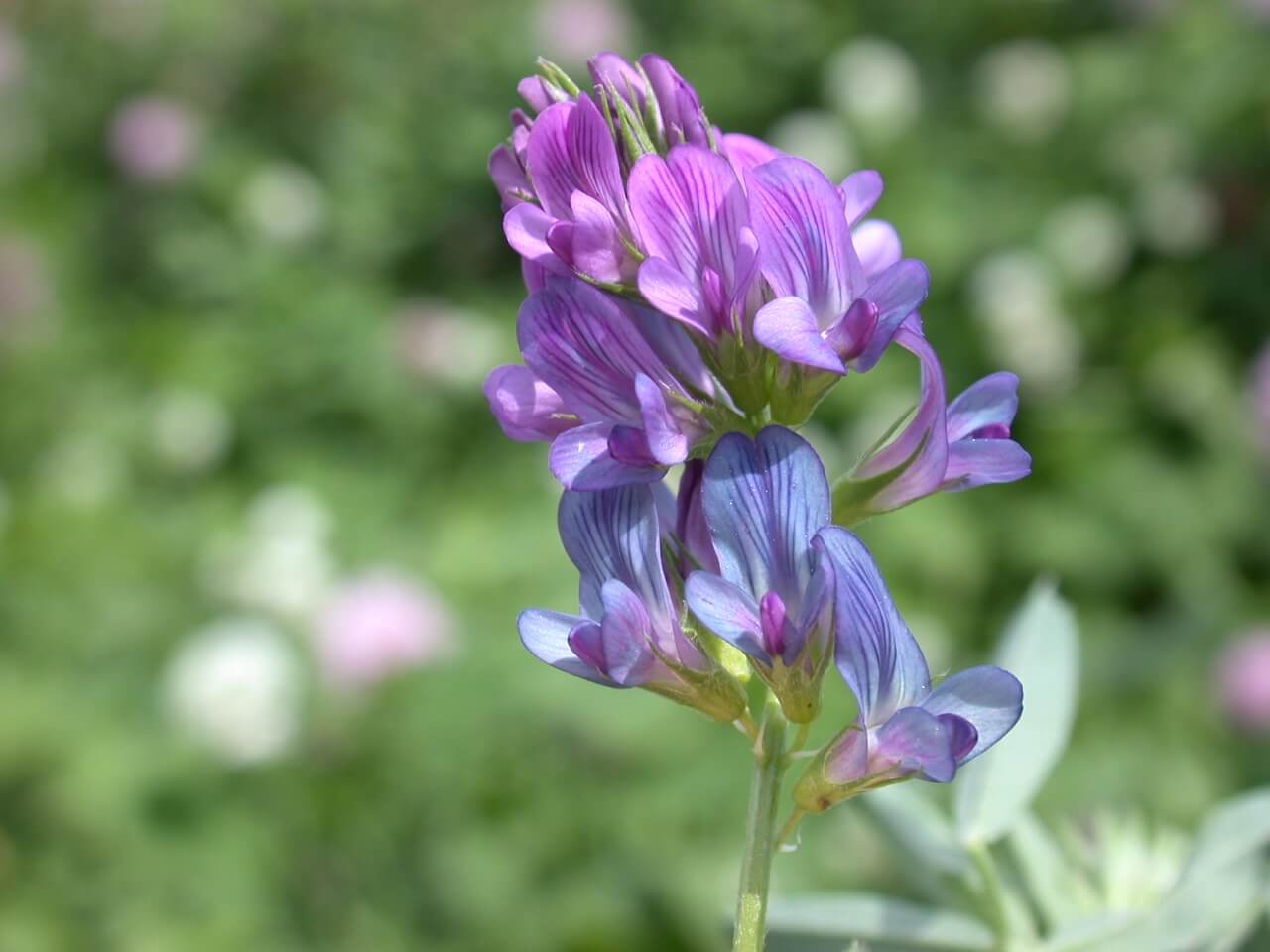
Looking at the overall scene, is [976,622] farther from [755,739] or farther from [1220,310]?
[755,739]

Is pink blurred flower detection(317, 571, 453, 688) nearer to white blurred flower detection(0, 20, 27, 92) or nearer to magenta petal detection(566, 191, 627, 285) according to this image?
magenta petal detection(566, 191, 627, 285)

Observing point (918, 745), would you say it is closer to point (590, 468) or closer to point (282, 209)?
point (590, 468)

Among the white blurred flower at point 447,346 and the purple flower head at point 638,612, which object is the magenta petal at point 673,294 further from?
the white blurred flower at point 447,346

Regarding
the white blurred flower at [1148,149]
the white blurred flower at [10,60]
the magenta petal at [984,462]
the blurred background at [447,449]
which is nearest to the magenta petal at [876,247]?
the magenta petal at [984,462]

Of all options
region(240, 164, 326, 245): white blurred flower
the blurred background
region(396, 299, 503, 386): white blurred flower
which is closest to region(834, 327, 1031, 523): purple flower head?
the blurred background

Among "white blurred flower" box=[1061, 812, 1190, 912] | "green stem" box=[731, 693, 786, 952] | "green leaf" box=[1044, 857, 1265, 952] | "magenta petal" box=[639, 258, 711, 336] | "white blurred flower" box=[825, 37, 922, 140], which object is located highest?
"white blurred flower" box=[825, 37, 922, 140]

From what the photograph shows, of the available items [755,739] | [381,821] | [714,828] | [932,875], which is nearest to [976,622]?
[714,828]
